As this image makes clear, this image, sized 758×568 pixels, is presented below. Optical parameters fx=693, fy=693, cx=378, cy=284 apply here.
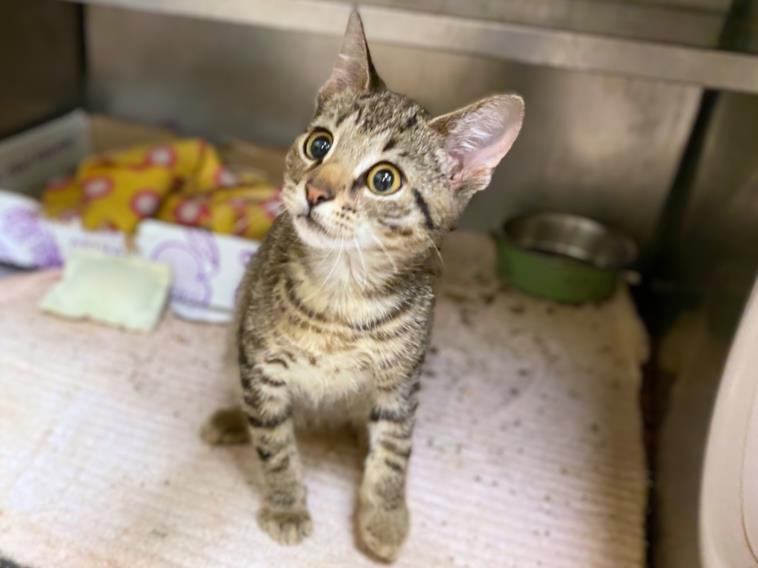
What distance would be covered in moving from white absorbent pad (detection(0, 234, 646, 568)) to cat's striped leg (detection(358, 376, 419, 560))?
4 cm

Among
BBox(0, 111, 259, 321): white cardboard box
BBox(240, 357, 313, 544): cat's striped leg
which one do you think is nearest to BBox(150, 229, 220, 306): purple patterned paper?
BBox(0, 111, 259, 321): white cardboard box

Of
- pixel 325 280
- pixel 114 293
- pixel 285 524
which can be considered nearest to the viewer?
pixel 325 280

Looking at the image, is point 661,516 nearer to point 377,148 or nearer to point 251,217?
point 377,148

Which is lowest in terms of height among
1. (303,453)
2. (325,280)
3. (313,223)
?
(303,453)

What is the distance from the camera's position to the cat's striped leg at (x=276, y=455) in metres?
0.93

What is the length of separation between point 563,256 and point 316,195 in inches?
43.8

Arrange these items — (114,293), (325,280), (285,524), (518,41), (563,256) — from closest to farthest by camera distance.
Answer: (325,280) < (285,524) < (518,41) < (114,293) < (563,256)

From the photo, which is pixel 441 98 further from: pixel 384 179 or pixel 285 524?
pixel 285 524

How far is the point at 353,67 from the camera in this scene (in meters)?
0.89

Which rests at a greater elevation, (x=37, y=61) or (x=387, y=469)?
(x=37, y=61)

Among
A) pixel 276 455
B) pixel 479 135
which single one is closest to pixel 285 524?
pixel 276 455

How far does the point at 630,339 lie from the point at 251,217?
33.7 inches

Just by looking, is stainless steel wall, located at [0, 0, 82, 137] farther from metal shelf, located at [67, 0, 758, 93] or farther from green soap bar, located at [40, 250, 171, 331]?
metal shelf, located at [67, 0, 758, 93]

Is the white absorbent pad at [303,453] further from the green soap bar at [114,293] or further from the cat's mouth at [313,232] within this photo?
the cat's mouth at [313,232]
